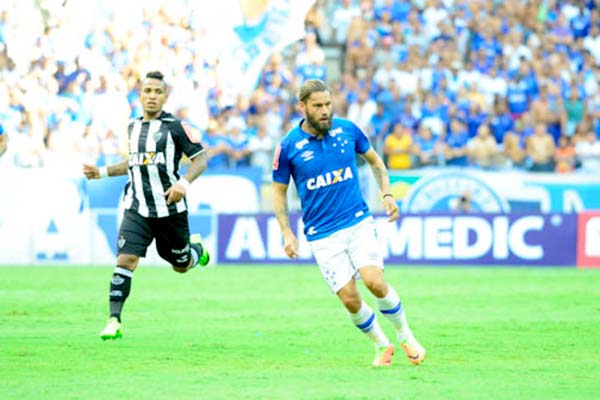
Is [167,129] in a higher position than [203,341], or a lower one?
higher

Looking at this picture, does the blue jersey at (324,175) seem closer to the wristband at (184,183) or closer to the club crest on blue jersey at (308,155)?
the club crest on blue jersey at (308,155)

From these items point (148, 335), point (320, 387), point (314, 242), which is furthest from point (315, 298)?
point (320, 387)

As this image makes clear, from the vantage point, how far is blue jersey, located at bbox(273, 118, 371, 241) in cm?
1006

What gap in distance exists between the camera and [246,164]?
986 inches

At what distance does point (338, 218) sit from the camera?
396 inches

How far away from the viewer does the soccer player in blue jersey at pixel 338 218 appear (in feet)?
32.9

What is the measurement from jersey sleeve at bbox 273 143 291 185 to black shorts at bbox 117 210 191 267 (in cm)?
232

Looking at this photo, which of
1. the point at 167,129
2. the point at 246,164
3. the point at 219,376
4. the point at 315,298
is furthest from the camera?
the point at 246,164

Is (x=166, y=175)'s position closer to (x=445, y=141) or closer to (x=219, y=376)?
(x=219, y=376)

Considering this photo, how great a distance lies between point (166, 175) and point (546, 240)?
12553 millimetres

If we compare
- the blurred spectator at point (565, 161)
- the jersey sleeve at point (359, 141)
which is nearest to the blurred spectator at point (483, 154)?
the blurred spectator at point (565, 161)

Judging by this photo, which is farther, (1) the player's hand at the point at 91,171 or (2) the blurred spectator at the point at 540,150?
(2) the blurred spectator at the point at 540,150

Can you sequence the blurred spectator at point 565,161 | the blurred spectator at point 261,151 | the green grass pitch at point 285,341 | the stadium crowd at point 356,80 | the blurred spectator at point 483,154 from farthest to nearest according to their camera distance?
the blurred spectator at point 261,151 → the stadium crowd at point 356,80 → the blurred spectator at point 483,154 → the blurred spectator at point 565,161 → the green grass pitch at point 285,341

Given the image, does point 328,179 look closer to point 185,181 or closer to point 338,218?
point 338,218
